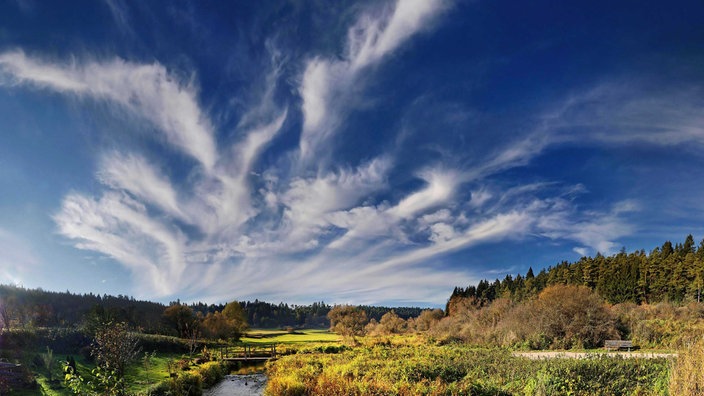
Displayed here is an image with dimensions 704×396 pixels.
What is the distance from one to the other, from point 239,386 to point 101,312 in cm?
2286

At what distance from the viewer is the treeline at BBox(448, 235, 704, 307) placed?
57094mm

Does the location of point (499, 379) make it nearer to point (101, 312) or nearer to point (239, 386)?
point (239, 386)

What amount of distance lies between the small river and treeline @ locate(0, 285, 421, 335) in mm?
8154

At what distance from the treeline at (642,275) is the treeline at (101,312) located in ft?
208

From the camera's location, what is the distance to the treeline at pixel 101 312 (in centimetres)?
4224

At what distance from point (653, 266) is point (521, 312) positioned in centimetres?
4570

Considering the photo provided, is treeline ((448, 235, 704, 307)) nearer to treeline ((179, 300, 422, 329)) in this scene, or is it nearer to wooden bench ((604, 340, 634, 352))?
wooden bench ((604, 340, 634, 352))

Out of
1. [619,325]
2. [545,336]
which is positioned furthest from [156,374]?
[619,325]

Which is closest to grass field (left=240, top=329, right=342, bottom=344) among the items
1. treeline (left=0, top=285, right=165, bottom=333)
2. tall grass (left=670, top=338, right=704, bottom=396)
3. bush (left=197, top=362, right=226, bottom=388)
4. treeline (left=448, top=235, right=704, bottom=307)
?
treeline (left=0, top=285, right=165, bottom=333)

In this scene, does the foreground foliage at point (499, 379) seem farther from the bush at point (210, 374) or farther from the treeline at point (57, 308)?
the treeline at point (57, 308)

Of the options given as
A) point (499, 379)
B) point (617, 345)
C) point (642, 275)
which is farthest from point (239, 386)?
point (642, 275)

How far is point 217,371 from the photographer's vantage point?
96.6 ft

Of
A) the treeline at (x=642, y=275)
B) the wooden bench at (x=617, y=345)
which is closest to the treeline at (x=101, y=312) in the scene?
the wooden bench at (x=617, y=345)

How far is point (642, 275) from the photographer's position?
65000mm
